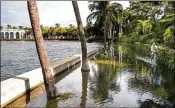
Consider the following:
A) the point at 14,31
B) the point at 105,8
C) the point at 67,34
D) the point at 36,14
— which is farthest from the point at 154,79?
the point at 14,31

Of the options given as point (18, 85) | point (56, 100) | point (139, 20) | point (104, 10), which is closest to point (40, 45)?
point (18, 85)

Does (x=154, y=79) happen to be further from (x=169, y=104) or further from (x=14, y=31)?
(x=14, y=31)

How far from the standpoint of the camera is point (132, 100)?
969cm

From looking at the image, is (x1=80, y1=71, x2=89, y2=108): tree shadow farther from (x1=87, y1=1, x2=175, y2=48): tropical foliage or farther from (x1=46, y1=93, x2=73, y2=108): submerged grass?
(x1=87, y1=1, x2=175, y2=48): tropical foliage

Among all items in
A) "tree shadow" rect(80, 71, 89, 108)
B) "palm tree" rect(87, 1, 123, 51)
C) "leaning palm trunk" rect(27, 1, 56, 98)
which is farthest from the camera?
"palm tree" rect(87, 1, 123, 51)

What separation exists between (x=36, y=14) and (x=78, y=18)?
629 centimetres

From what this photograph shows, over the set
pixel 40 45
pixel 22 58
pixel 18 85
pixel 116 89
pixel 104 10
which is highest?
pixel 104 10

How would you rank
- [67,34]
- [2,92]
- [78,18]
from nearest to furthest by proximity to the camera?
[2,92] < [78,18] < [67,34]

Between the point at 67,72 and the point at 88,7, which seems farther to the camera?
the point at 88,7

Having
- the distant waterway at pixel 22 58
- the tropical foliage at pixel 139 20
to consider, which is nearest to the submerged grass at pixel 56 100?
the tropical foliage at pixel 139 20

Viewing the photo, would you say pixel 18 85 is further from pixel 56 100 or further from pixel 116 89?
pixel 116 89

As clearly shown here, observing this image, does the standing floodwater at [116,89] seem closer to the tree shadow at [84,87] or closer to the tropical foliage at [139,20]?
the tree shadow at [84,87]

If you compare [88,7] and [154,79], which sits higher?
[88,7]

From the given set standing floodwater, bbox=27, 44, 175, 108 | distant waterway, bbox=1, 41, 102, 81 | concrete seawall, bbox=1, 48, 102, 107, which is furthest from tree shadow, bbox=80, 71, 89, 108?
distant waterway, bbox=1, 41, 102, 81
